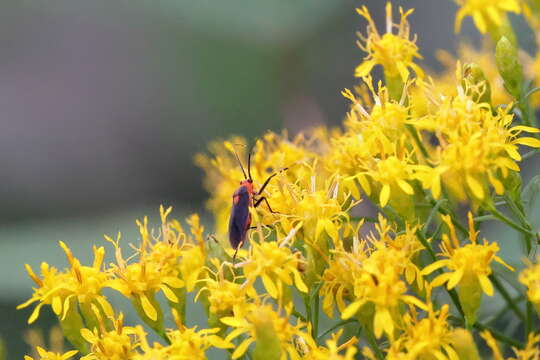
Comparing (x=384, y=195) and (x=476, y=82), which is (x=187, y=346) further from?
(x=476, y=82)

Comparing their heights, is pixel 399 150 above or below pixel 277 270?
above

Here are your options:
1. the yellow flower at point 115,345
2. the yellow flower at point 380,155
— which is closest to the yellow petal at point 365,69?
the yellow flower at point 380,155

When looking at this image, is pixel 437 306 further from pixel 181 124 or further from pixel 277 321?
pixel 181 124

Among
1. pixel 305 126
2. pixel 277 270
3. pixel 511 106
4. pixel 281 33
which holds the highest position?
pixel 281 33

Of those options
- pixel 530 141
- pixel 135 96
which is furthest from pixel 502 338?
pixel 135 96

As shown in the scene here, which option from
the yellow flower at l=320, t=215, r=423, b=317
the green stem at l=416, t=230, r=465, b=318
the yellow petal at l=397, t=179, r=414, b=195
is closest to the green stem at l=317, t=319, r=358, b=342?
the yellow flower at l=320, t=215, r=423, b=317

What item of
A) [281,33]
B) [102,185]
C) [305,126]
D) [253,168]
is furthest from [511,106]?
[102,185]

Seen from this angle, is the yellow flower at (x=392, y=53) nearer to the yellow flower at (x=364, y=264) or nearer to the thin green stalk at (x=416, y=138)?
the thin green stalk at (x=416, y=138)
